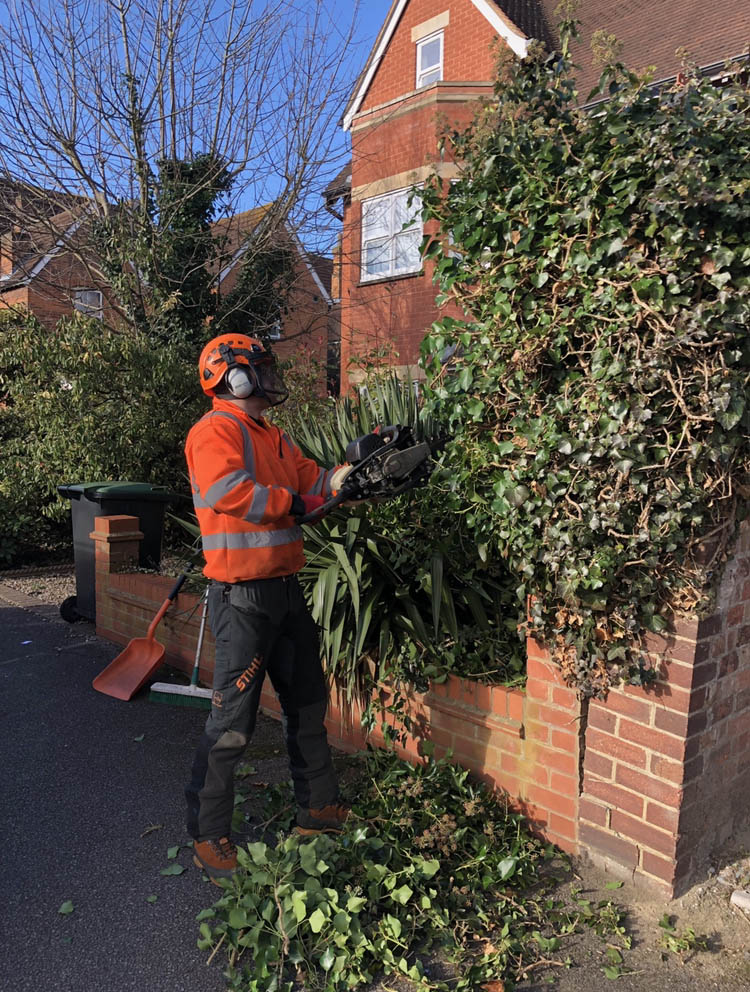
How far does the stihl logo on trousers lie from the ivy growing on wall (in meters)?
1.01

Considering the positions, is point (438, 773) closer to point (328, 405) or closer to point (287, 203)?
point (328, 405)

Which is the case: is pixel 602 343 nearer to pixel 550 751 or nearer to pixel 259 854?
pixel 550 751

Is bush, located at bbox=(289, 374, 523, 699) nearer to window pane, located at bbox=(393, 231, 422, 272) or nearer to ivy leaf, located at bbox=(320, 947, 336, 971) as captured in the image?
ivy leaf, located at bbox=(320, 947, 336, 971)

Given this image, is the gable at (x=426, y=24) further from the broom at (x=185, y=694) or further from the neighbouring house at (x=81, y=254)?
the broom at (x=185, y=694)

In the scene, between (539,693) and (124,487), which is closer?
(539,693)

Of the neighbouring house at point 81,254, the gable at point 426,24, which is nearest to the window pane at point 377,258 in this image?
the neighbouring house at point 81,254

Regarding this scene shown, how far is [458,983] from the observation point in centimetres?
219

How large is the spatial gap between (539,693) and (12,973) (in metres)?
1.95

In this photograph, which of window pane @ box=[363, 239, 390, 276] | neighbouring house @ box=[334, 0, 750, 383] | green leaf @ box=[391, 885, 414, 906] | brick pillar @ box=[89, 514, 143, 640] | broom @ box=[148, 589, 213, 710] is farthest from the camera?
window pane @ box=[363, 239, 390, 276]

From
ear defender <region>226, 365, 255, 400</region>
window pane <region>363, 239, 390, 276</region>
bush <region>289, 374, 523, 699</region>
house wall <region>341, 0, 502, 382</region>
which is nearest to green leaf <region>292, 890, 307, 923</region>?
bush <region>289, 374, 523, 699</region>

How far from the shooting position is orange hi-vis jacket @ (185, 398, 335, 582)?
2.67m

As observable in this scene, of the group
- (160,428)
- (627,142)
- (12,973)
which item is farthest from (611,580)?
(160,428)

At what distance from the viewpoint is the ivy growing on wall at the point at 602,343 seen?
2.21m

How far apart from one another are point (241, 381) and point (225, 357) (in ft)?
0.40
